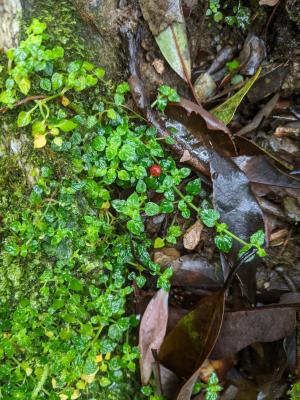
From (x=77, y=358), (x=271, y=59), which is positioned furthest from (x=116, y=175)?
(x=271, y=59)

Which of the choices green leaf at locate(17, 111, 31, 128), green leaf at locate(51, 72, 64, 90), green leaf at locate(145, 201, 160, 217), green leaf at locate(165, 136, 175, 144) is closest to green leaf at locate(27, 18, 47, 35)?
green leaf at locate(51, 72, 64, 90)

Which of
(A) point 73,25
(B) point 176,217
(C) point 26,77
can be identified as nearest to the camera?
(C) point 26,77

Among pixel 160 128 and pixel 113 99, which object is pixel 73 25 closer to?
pixel 113 99

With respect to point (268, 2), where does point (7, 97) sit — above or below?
below

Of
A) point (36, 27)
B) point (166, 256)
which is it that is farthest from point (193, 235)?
point (36, 27)

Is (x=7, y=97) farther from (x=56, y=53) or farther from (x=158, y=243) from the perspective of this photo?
(x=158, y=243)

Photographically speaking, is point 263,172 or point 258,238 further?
point 263,172
